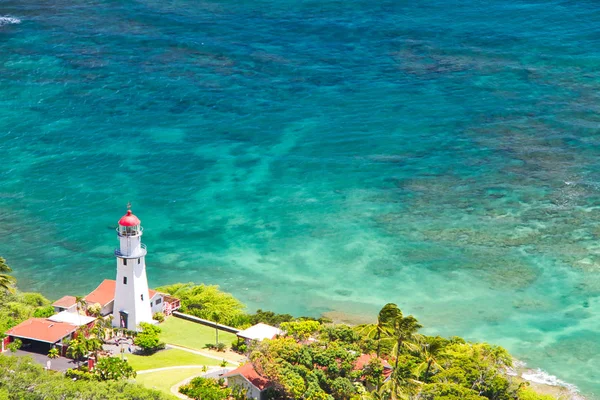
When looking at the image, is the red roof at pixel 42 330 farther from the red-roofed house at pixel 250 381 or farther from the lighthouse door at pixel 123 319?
the red-roofed house at pixel 250 381

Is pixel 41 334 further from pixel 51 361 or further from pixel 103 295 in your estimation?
pixel 103 295

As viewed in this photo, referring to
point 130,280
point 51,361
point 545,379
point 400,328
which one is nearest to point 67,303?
point 130,280

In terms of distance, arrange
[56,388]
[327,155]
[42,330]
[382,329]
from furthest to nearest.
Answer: [327,155] < [42,330] < [382,329] < [56,388]

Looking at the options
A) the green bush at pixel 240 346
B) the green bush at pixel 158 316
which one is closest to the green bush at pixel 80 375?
the green bush at pixel 240 346

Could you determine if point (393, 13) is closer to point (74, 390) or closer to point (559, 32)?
point (559, 32)

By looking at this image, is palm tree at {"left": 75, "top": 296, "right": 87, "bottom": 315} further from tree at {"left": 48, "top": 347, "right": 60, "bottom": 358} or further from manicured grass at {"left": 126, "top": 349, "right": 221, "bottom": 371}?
tree at {"left": 48, "top": 347, "right": 60, "bottom": 358}

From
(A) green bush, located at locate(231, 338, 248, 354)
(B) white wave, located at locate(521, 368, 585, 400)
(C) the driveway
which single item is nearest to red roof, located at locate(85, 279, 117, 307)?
(C) the driveway
